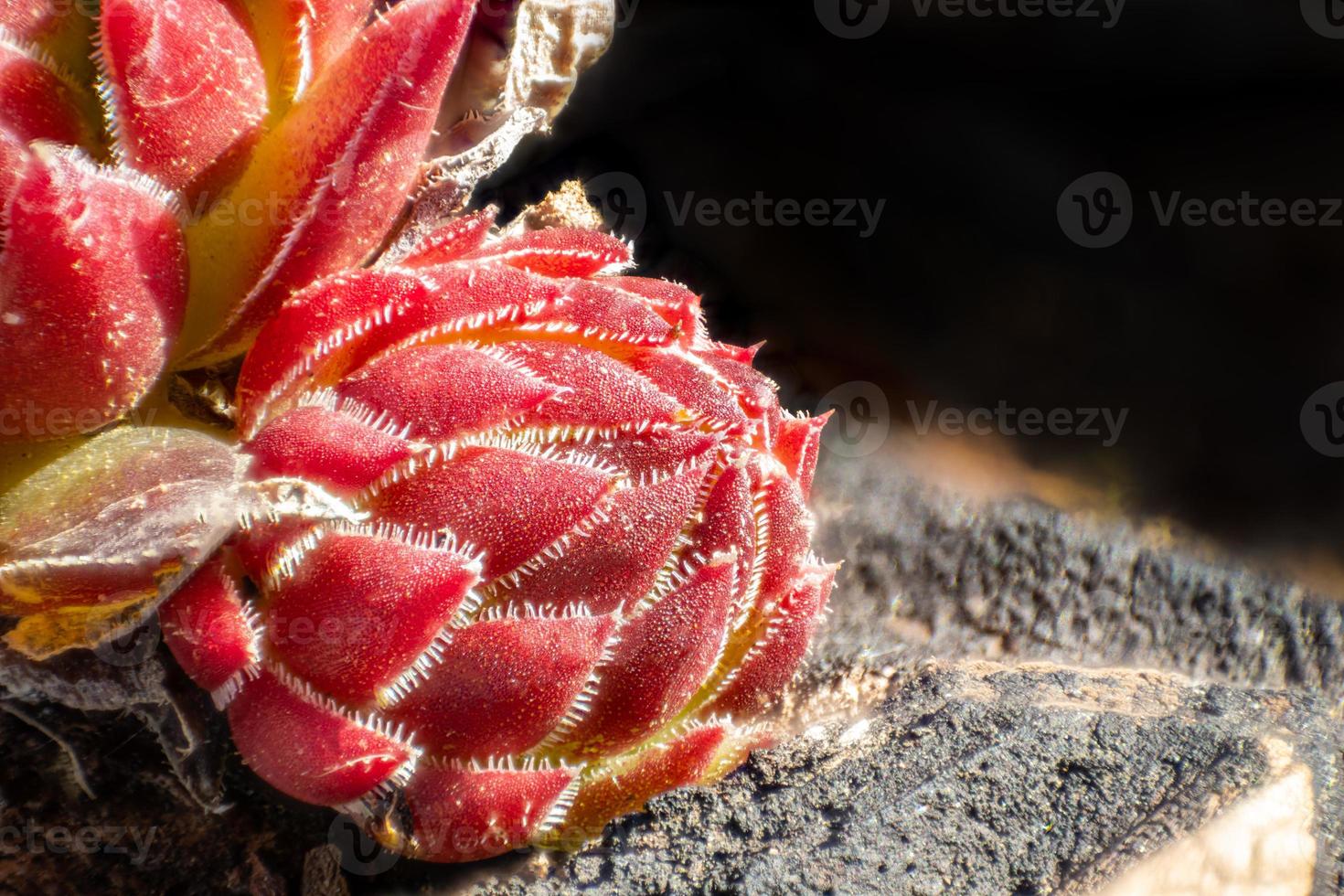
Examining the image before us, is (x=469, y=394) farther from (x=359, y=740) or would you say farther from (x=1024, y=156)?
(x=1024, y=156)

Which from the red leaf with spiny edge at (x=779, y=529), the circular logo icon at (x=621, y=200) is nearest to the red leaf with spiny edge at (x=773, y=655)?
the red leaf with spiny edge at (x=779, y=529)

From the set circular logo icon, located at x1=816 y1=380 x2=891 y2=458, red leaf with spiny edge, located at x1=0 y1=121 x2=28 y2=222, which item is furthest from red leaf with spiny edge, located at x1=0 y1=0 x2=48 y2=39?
circular logo icon, located at x1=816 y1=380 x2=891 y2=458

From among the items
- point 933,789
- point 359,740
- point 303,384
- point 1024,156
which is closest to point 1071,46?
point 1024,156

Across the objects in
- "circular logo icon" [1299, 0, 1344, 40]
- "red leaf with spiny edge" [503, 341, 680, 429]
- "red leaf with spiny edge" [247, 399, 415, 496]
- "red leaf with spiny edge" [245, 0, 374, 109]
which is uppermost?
"circular logo icon" [1299, 0, 1344, 40]

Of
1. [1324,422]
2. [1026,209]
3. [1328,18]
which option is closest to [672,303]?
[1026,209]

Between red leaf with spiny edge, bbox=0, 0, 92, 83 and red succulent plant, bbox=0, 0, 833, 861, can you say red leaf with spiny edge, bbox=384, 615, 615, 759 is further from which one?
red leaf with spiny edge, bbox=0, 0, 92, 83

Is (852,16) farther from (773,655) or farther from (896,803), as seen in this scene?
(896,803)
